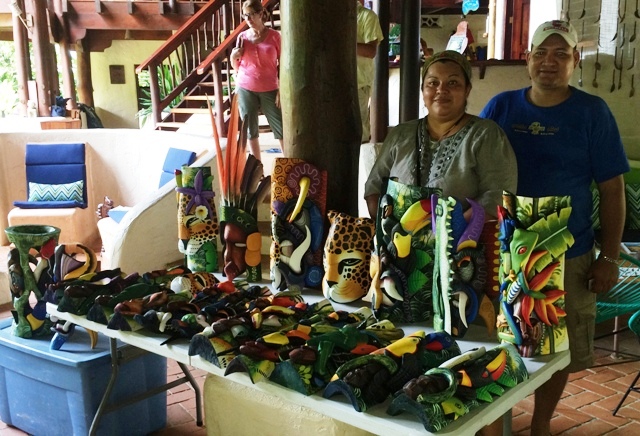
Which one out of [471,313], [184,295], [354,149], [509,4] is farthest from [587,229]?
[509,4]

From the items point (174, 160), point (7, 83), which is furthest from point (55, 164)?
point (7, 83)

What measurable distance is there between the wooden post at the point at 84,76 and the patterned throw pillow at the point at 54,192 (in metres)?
5.13

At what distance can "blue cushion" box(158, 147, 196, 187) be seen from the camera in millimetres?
5379

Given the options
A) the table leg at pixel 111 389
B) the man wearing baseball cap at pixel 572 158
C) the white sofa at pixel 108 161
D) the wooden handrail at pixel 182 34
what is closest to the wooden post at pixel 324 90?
the man wearing baseball cap at pixel 572 158

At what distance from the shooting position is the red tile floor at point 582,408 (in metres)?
2.90

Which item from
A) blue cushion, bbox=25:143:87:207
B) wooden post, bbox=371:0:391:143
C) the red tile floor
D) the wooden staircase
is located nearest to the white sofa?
blue cushion, bbox=25:143:87:207

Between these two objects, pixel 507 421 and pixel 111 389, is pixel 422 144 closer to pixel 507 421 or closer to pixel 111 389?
pixel 507 421

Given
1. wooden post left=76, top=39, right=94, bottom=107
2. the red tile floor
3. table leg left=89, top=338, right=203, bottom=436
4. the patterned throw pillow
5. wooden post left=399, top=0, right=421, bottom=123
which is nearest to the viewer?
table leg left=89, top=338, right=203, bottom=436

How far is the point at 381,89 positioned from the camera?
6438mm

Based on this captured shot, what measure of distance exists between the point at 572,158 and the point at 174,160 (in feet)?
13.2

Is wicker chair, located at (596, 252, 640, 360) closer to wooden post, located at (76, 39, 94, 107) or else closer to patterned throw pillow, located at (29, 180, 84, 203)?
patterned throw pillow, located at (29, 180, 84, 203)

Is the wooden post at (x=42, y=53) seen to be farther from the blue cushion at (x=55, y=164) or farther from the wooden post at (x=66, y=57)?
the blue cushion at (x=55, y=164)

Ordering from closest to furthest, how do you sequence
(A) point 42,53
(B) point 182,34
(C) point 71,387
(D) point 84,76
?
(C) point 71,387 → (B) point 182,34 → (A) point 42,53 → (D) point 84,76

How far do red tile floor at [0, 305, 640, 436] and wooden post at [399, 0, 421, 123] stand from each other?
326 centimetres
